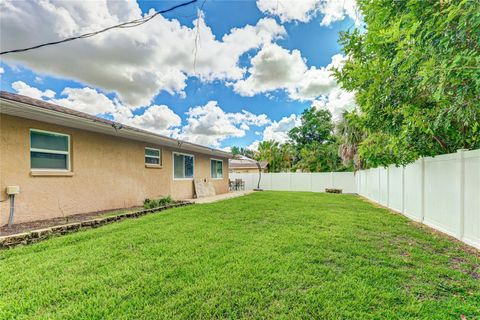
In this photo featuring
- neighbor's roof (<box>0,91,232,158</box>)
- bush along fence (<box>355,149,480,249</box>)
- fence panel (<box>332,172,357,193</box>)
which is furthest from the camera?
fence panel (<box>332,172,357,193</box>)

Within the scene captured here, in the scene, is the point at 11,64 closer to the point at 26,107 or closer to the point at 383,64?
the point at 26,107

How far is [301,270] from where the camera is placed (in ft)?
10.7

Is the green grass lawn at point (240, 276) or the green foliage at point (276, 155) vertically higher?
the green foliage at point (276, 155)

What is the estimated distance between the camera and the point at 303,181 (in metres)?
20.5

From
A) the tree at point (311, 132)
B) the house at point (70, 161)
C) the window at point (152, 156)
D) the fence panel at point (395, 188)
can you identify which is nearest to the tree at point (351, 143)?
the fence panel at point (395, 188)

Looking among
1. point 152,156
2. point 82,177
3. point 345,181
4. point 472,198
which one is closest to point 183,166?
point 152,156

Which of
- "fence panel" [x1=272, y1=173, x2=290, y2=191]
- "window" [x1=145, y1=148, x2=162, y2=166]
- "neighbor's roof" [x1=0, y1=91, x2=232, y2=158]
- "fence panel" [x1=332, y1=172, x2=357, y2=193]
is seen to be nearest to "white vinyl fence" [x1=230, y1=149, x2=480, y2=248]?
"fence panel" [x1=332, y1=172, x2=357, y2=193]

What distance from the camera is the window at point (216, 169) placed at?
16.2 metres

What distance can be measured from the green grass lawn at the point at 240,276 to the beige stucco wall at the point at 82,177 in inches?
82.3

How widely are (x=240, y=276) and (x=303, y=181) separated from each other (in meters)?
18.3

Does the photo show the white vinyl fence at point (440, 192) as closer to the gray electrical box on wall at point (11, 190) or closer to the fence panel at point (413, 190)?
the fence panel at point (413, 190)

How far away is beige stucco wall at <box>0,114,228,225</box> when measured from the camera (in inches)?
219

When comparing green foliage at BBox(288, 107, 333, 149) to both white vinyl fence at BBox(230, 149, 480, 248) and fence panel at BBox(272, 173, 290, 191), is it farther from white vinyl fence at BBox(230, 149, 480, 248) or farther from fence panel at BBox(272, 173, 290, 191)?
white vinyl fence at BBox(230, 149, 480, 248)

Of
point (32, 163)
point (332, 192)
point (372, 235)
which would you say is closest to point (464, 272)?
point (372, 235)
